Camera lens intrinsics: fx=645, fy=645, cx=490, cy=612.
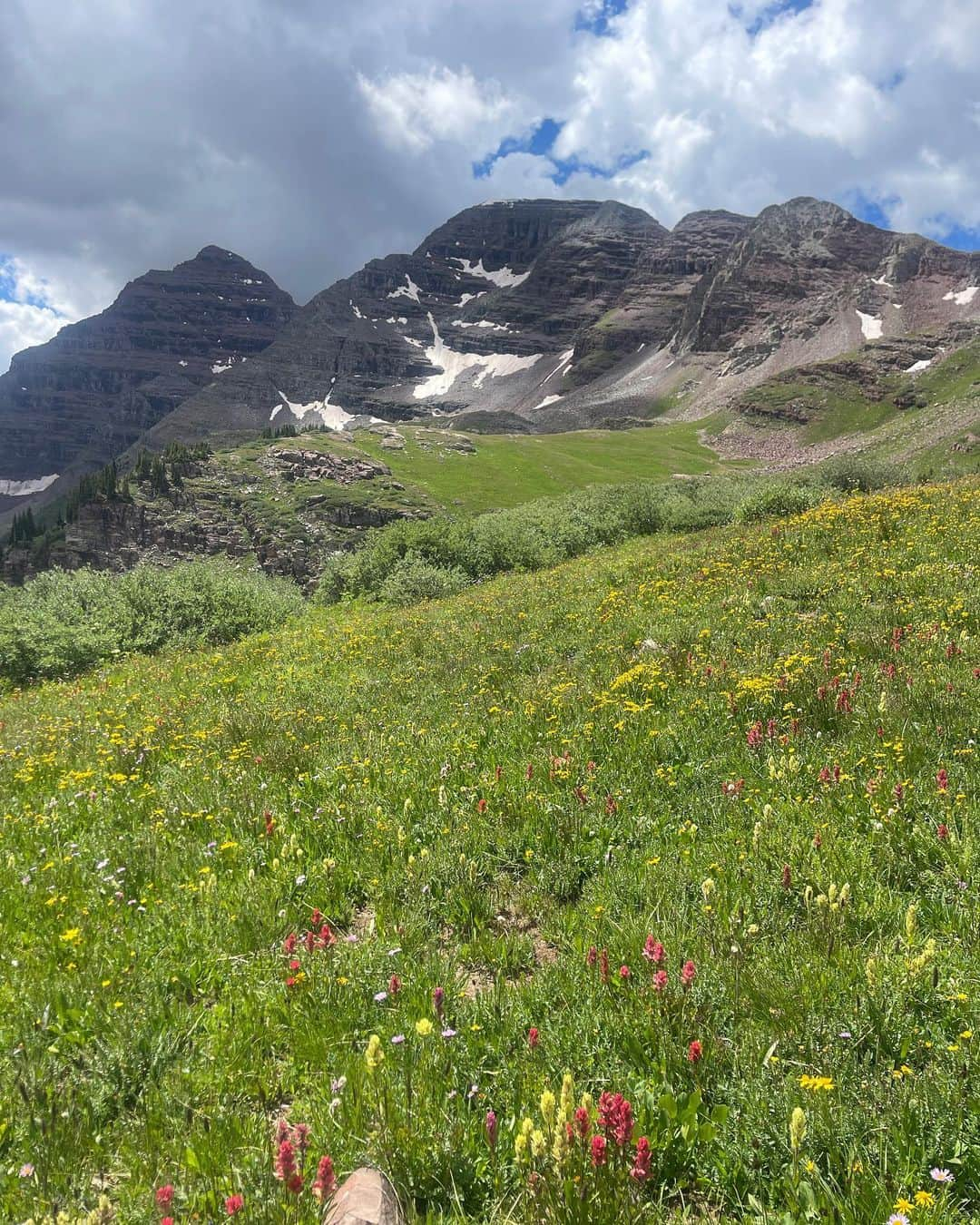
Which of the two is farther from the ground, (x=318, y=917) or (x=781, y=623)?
(x=781, y=623)

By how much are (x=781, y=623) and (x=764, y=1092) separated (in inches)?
301

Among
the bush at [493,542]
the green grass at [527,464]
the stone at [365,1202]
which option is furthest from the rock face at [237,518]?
the stone at [365,1202]

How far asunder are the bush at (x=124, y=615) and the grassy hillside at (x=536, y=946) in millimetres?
14821

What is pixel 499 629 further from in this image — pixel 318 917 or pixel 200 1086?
pixel 200 1086

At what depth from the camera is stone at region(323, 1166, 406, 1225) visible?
2486 millimetres

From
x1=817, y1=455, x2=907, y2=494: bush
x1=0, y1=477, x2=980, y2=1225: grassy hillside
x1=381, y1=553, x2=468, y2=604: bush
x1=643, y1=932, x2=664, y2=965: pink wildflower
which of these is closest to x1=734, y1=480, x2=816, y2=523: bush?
x1=817, y1=455, x2=907, y2=494: bush

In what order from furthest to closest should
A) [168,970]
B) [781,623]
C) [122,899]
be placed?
[781,623] < [122,899] < [168,970]

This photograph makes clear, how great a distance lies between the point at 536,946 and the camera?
184 inches

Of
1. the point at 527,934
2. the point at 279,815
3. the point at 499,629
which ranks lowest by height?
the point at 527,934

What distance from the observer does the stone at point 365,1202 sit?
249 centimetres

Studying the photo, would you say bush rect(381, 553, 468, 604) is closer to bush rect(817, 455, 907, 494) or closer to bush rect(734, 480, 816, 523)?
bush rect(734, 480, 816, 523)

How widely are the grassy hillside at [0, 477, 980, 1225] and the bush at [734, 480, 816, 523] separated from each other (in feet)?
43.5

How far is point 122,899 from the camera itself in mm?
5188

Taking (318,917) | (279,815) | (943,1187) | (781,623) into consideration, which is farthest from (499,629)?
(943,1187)
